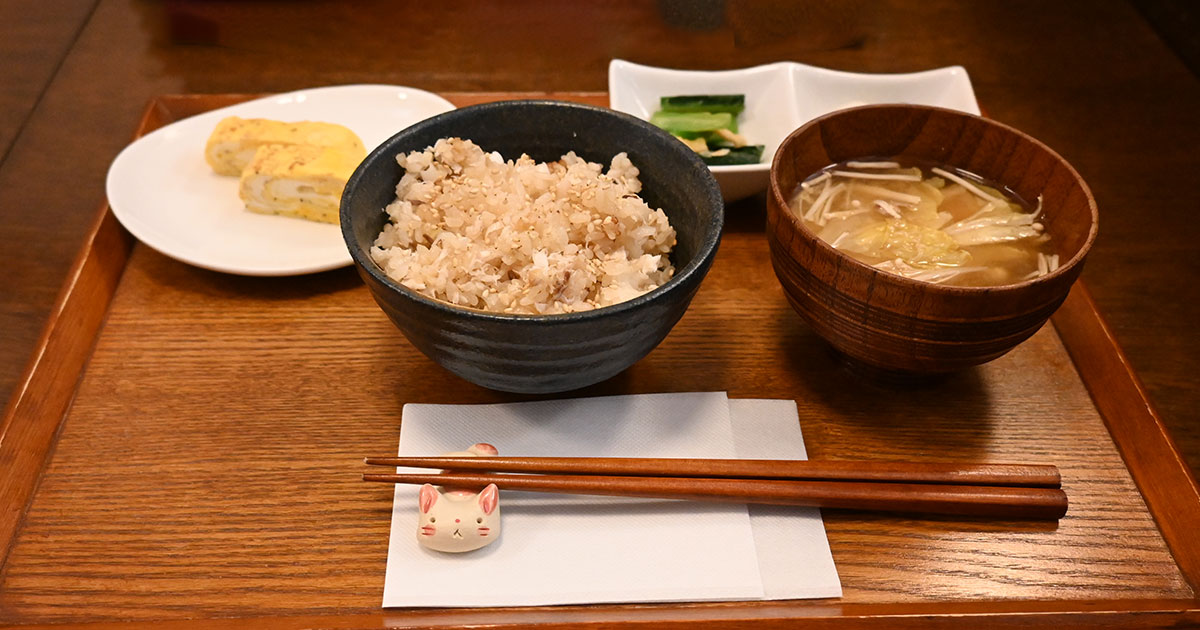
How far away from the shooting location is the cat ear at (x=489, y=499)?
123cm

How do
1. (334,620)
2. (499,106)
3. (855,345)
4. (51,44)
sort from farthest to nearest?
(51,44) < (499,106) < (855,345) < (334,620)

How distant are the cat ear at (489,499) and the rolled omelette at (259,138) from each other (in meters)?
1.01

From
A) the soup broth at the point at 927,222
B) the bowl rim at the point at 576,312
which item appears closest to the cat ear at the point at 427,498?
the bowl rim at the point at 576,312

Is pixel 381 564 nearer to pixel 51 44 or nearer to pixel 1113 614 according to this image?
pixel 1113 614

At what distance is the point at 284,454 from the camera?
1430 millimetres

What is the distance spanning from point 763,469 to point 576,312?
1.30 ft

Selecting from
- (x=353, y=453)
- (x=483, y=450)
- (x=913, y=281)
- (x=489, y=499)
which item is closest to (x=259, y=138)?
(x=353, y=453)

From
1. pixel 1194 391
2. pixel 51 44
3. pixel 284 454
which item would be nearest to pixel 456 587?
pixel 284 454

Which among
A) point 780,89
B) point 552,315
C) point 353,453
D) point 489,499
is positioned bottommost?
point 353,453

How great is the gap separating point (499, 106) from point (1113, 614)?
4.26 ft

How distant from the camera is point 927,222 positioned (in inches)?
62.2

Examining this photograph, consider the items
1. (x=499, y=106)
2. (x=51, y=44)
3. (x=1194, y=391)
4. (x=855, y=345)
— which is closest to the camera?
(x=855, y=345)

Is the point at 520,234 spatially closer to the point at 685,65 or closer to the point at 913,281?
the point at 913,281

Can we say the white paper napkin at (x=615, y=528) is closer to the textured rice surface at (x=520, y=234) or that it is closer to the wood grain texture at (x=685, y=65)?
the textured rice surface at (x=520, y=234)
